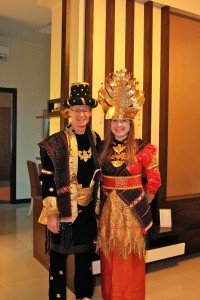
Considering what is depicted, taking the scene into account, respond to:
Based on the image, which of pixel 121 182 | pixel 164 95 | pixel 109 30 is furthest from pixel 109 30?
pixel 121 182

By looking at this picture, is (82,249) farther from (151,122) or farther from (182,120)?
(182,120)

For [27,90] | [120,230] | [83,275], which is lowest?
[83,275]

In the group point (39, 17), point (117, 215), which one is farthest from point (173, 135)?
point (39, 17)

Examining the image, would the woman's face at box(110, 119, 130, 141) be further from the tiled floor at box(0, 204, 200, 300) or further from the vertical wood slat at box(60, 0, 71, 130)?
the tiled floor at box(0, 204, 200, 300)

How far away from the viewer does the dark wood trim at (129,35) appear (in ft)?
10.9

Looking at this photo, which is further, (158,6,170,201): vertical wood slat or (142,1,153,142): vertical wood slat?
(158,6,170,201): vertical wood slat

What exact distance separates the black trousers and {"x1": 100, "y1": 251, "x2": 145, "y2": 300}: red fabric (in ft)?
0.42

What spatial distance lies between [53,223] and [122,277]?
23.8 inches

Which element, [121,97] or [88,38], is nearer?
[121,97]

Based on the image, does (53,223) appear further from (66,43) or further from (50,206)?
(66,43)

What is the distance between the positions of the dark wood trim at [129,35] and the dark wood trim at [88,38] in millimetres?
452

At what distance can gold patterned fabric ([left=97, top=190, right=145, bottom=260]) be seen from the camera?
7.07 feet

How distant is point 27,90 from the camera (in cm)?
645

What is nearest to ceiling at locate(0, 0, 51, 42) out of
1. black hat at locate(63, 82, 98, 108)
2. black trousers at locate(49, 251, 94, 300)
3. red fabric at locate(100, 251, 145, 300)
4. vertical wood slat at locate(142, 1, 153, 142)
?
vertical wood slat at locate(142, 1, 153, 142)
